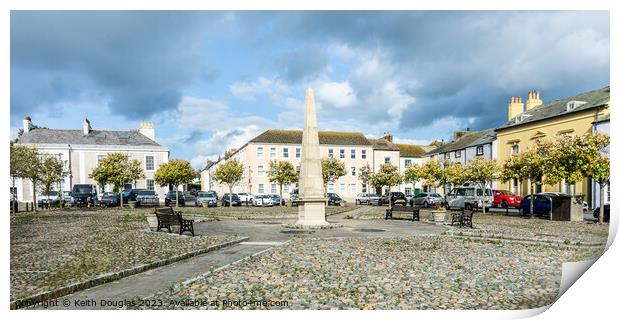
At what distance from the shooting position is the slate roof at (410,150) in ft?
201

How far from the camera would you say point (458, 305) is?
→ 627cm

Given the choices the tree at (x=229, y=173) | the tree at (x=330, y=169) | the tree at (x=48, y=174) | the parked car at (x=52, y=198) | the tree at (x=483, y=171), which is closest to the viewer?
the tree at (x=483, y=171)

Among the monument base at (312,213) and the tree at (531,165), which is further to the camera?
the tree at (531,165)

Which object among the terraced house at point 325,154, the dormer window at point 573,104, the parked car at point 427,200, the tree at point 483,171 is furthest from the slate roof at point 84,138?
the dormer window at point 573,104

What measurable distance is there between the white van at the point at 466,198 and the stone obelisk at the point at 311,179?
1845 cm

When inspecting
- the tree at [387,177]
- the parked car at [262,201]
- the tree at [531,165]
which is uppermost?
the tree at [531,165]

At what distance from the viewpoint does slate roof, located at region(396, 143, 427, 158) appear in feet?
201

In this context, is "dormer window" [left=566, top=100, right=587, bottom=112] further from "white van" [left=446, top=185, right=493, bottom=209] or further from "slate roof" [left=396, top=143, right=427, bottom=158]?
"slate roof" [left=396, top=143, right=427, bottom=158]

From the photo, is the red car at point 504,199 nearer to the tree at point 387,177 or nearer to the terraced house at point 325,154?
the tree at point 387,177

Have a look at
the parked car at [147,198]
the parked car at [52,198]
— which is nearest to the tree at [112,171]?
the parked car at [147,198]

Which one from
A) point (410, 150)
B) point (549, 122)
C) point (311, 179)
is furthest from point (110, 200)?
point (410, 150)

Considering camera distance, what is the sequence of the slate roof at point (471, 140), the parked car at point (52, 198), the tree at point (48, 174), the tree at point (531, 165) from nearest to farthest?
the tree at point (531, 165), the tree at point (48, 174), the parked car at point (52, 198), the slate roof at point (471, 140)

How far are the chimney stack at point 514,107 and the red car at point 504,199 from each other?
13.6m

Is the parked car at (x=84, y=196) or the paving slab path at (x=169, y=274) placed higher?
the paving slab path at (x=169, y=274)
